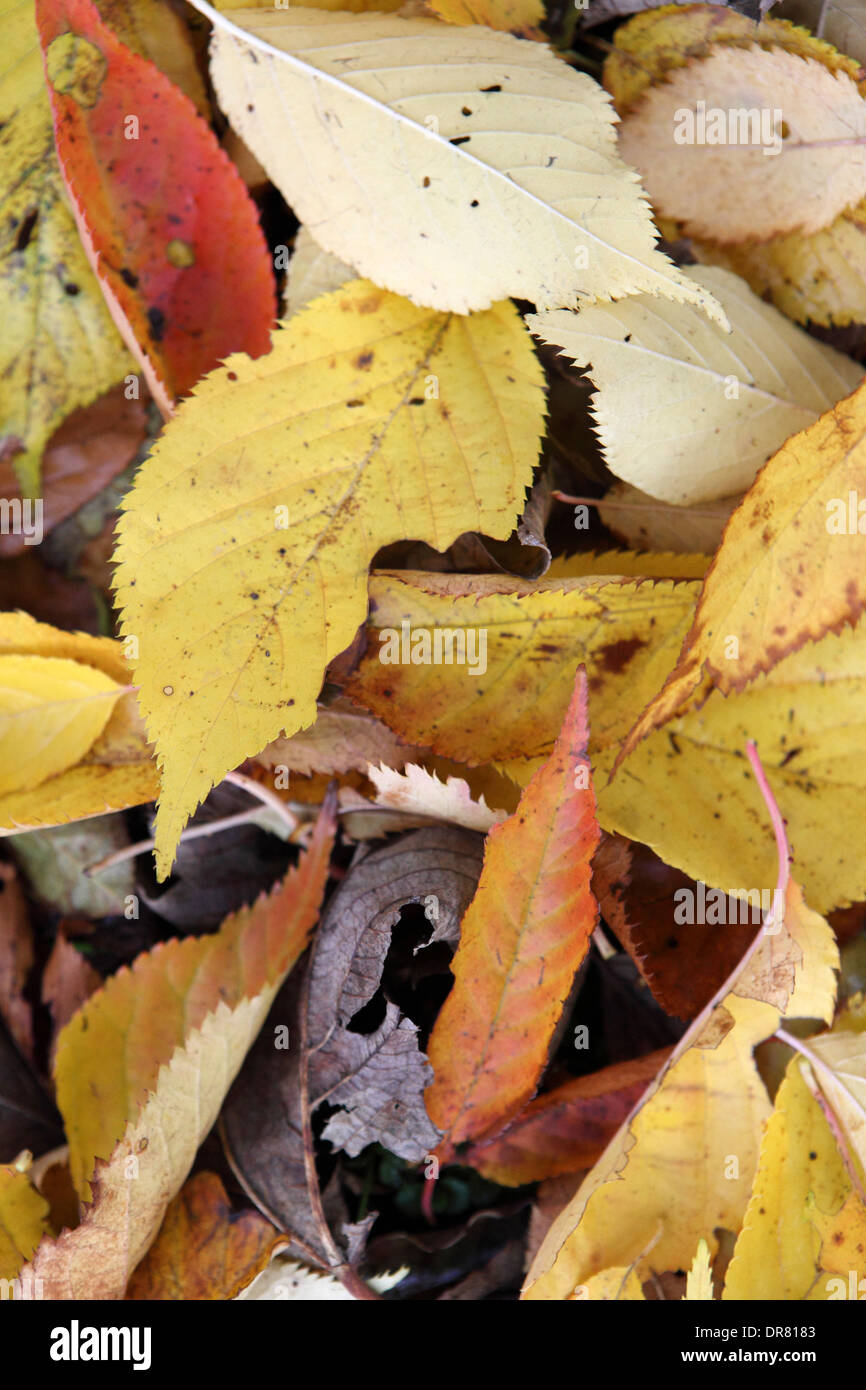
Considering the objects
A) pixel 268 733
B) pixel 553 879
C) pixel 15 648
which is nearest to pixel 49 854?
pixel 15 648

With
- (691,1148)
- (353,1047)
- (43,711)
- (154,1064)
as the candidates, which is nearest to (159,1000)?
(154,1064)

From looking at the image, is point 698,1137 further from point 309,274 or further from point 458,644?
point 309,274

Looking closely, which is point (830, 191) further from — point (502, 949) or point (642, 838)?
point (502, 949)

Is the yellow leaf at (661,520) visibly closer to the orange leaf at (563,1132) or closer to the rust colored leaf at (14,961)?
the orange leaf at (563,1132)

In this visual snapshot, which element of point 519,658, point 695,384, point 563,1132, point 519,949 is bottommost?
point 563,1132

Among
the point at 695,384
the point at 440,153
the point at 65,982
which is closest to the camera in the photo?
the point at 440,153

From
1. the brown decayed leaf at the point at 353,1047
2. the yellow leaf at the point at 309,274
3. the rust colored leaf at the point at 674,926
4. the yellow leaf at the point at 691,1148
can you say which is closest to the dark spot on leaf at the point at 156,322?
the yellow leaf at the point at 309,274

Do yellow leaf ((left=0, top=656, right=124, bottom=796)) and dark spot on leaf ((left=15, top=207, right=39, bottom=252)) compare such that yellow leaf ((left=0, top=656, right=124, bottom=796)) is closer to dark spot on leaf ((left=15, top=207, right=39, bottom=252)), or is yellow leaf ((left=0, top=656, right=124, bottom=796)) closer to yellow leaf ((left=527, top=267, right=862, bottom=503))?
dark spot on leaf ((left=15, top=207, right=39, bottom=252))
